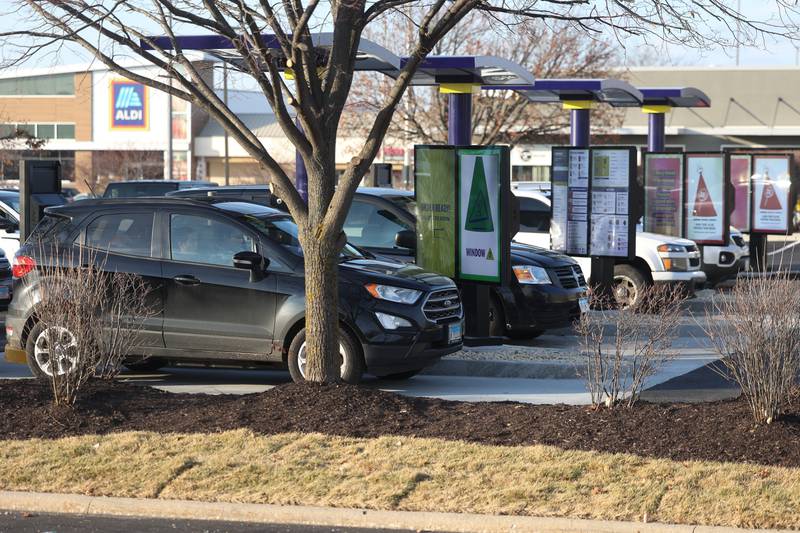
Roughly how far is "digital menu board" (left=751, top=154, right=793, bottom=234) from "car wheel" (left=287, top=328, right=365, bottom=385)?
1446 cm

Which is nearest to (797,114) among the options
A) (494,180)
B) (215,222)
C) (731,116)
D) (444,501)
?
(731,116)

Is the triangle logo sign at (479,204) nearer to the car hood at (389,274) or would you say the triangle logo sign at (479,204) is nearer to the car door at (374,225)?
the car door at (374,225)

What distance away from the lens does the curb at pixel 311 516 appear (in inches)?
245

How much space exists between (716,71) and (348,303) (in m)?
39.7

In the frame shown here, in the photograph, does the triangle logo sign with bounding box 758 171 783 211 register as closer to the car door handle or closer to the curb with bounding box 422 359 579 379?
the curb with bounding box 422 359 579 379

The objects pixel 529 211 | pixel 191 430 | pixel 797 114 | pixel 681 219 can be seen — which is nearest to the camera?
pixel 191 430

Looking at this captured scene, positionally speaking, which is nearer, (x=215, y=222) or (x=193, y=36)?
(x=215, y=222)

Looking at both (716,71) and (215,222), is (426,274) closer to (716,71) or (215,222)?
(215,222)

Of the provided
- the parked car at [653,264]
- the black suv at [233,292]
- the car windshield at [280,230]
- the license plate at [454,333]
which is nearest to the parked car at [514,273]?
the license plate at [454,333]

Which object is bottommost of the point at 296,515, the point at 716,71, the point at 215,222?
the point at 296,515

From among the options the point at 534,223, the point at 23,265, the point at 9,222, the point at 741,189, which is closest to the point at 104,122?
the point at 9,222

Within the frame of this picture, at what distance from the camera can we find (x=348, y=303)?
10.4m

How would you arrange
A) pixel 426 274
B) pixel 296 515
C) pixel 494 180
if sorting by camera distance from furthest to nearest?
pixel 494 180 → pixel 426 274 → pixel 296 515

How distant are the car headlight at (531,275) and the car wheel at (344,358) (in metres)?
3.70
